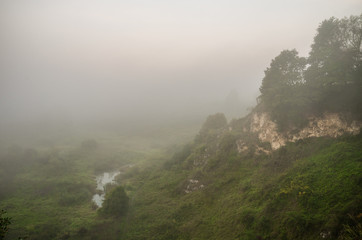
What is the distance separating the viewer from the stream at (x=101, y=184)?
51.9 meters

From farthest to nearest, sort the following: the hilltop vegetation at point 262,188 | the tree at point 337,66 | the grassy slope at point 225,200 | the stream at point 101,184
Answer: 1. the stream at point 101,184
2. the tree at point 337,66
3. the hilltop vegetation at point 262,188
4. the grassy slope at point 225,200

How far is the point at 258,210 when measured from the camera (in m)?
25.2

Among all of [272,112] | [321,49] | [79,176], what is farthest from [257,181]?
[79,176]

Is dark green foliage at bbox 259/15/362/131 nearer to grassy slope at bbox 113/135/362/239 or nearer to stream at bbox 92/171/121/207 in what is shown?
grassy slope at bbox 113/135/362/239

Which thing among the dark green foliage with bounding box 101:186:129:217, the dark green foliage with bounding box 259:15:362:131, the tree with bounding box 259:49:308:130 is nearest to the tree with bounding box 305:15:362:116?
the dark green foliage with bounding box 259:15:362:131

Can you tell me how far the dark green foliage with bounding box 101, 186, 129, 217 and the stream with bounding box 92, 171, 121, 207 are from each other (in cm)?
1187

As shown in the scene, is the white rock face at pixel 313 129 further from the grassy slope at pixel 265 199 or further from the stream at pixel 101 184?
the stream at pixel 101 184

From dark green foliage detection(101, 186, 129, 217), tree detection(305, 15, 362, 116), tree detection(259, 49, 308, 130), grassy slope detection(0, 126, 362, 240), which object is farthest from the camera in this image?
dark green foliage detection(101, 186, 129, 217)

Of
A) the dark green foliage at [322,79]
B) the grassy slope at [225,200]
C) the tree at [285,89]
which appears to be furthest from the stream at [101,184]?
the dark green foliage at [322,79]

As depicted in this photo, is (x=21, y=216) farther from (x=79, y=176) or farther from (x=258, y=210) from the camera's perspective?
(x=258, y=210)

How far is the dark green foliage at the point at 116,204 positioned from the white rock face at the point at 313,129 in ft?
111

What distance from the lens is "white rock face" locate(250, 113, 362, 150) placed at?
30125 mm

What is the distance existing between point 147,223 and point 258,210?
68.7 feet

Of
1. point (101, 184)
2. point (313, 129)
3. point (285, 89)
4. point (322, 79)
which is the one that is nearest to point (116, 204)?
point (101, 184)
